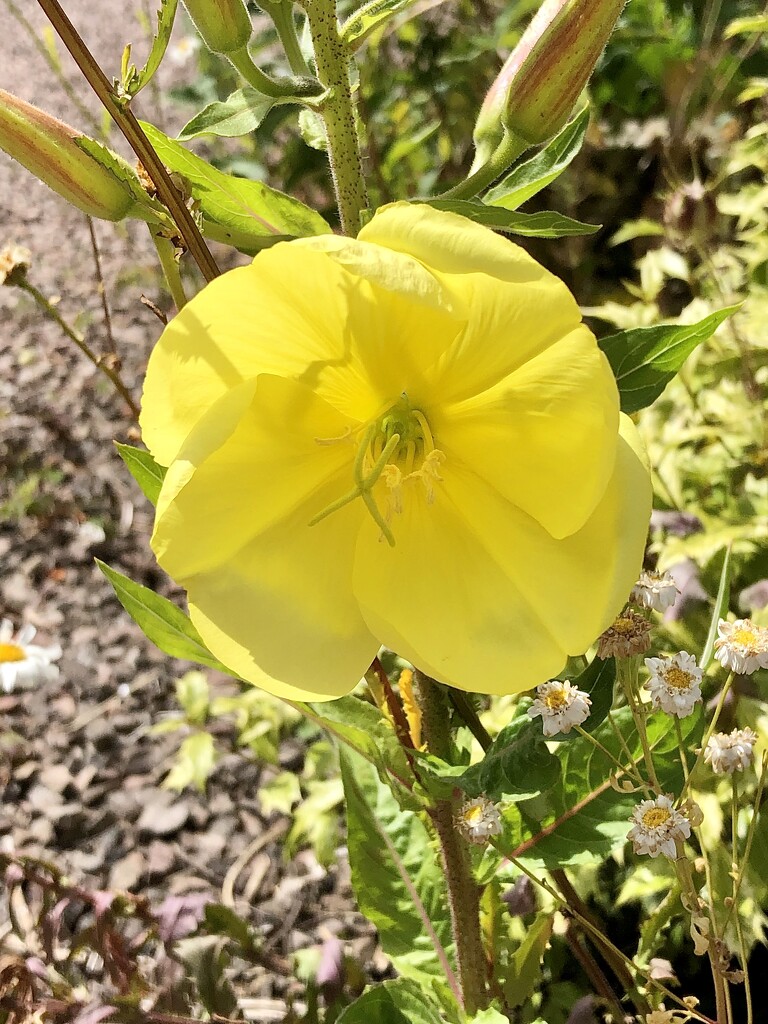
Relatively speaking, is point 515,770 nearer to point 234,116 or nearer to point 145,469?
point 145,469

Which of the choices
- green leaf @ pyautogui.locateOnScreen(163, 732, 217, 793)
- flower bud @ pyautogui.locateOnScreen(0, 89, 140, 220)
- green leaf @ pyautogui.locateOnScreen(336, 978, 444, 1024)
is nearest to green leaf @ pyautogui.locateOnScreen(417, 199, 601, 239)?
flower bud @ pyautogui.locateOnScreen(0, 89, 140, 220)

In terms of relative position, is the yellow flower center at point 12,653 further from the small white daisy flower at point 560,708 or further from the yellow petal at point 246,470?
the small white daisy flower at point 560,708

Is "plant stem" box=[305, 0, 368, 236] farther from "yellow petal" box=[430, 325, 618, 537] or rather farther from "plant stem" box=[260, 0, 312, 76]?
"yellow petal" box=[430, 325, 618, 537]

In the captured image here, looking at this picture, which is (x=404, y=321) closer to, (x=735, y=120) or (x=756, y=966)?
(x=756, y=966)

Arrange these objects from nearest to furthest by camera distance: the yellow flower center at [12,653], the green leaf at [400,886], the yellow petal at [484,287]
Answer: the yellow petal at [484,287] → the green leaf at [400,886] → the yellow flower center at [12,653]

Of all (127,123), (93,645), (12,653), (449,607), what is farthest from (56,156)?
(93,645)

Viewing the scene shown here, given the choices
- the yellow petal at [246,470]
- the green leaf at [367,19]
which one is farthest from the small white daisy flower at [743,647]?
the green leaf at [367,19]
